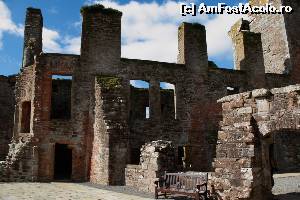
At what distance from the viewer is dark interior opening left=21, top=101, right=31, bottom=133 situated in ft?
50.9

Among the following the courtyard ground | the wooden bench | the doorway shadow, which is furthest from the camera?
the courtyard ground

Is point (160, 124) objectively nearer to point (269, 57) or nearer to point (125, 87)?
point (125, 87)

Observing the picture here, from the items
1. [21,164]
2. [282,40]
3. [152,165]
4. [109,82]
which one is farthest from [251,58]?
[21,164]

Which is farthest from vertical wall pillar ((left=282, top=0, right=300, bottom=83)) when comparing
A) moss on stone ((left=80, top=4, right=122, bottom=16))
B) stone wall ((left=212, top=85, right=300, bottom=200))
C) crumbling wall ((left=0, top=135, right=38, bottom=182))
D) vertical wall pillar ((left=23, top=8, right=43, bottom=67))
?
crumbling wall ((left=0, top=135, right=38, bottom=182))

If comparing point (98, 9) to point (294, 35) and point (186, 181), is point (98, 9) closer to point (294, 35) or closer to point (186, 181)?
point (186, 181)

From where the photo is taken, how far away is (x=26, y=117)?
15.6 metres

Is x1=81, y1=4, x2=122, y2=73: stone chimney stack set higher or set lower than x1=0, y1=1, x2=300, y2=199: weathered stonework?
higher

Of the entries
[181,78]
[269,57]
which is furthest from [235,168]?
[269,57]

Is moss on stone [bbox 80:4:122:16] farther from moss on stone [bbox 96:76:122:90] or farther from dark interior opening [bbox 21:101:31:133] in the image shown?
dark interior opening [bbox 21:101:31:133]

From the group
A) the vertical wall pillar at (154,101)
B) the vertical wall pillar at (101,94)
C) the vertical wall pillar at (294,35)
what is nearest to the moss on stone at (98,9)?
the vertical wall pillar at (101,94)

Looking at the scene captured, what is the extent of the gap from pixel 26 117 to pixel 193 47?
9.65 metres

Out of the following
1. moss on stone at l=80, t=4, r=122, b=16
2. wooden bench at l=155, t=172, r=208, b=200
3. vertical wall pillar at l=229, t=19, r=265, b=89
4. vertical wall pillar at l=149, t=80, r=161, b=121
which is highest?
moss on stone at l=80, t=4, r=122, b=16

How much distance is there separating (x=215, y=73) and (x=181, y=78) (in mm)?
2271

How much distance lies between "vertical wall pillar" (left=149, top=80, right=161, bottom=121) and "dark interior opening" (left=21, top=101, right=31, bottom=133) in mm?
6194
